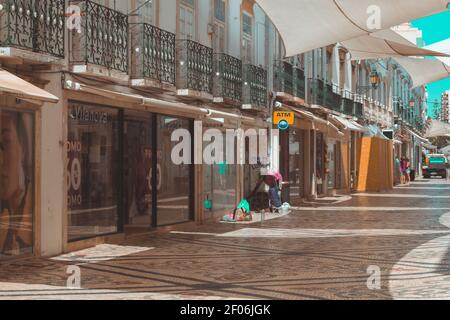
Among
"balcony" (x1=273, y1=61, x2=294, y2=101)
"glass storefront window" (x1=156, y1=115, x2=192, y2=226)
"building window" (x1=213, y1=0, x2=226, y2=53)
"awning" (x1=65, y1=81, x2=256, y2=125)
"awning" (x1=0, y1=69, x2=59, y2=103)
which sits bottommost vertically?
"glass storefront window" (x1=156, y1=115, x2=192, y2=226)

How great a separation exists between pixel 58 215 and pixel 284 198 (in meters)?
12.6

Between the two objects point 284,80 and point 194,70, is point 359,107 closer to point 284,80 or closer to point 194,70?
point 284,80

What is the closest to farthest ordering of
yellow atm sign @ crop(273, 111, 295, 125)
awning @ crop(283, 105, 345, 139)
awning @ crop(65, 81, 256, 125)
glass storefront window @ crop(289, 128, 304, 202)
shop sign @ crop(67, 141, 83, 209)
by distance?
awning @ crop(65, 81, 256, 125) < shop sign @ crop(67, 141, 83, 209) < yellow atm sign @ crop(273, 111, 295, 125) < awning @ crop(283, 105, 345, 139) < glass storefront window @ crop(289, 128, 304, 202)

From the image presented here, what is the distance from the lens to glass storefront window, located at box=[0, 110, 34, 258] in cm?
1101

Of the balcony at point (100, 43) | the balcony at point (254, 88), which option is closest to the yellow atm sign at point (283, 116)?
the balcony at point (254, 88)

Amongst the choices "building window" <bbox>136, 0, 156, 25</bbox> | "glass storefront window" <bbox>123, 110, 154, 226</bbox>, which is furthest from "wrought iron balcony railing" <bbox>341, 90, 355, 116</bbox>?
"building window" <bbox>136, 0, 156, 25</bbox>

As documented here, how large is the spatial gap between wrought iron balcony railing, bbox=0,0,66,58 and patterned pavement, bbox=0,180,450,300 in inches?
133

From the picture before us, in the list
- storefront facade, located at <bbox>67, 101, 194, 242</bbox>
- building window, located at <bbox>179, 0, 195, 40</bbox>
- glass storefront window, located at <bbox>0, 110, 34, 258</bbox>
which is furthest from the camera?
building window, located at <bbox>179, 0, 195, 40</bbox>

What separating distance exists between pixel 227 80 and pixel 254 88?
7.61ft

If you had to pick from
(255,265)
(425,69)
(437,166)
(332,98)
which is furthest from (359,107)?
(255,265)

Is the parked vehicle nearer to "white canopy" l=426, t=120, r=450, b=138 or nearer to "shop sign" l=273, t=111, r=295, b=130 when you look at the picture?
"white canopy" l=426, t=120, r=450, b=138

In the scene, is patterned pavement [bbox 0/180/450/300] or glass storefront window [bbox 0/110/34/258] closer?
patterned pavement [bbox 0/180/450/300]
